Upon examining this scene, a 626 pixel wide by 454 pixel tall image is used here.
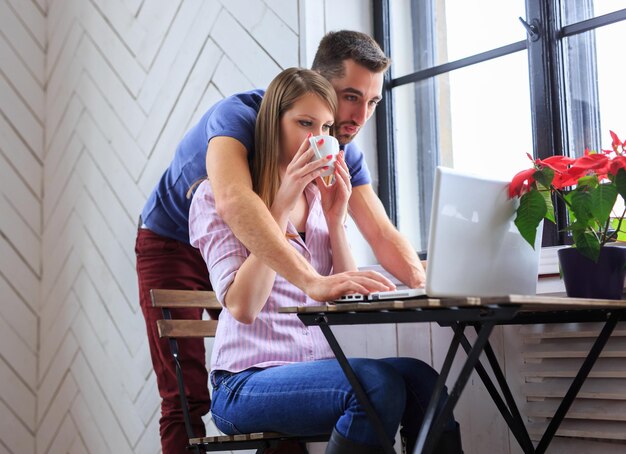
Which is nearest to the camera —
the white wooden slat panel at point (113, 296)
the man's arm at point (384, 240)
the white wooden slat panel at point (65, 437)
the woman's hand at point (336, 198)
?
the woman's hand at point (336, 198)

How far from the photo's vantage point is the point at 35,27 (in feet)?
11.6

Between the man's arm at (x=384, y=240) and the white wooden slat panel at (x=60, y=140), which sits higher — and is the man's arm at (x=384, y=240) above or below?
below

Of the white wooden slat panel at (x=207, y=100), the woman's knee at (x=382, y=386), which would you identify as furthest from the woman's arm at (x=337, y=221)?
the white wooden slat panel at (x=207, y=100)

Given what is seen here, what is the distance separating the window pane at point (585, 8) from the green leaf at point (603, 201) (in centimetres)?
72

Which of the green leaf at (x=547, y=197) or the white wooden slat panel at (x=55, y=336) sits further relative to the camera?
the white wooden slat panel at (x=55, y=336)

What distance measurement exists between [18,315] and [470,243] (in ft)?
8.27

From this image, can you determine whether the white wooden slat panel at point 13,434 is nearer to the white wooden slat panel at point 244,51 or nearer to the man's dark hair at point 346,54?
the white wooden slat panel at point 244,51

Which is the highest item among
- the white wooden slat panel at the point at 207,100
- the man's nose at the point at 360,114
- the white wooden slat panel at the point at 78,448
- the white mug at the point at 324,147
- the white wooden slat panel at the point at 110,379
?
the white wooden slat panel at the point at 207,100

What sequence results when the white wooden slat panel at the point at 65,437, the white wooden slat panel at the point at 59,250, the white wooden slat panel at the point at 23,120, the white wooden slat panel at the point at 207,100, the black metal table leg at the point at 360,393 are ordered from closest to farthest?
the black metal table leg at the point at 360,393
the white wooden slat panel at the point at 207,100
the white wooden slat panel at the point at 65,437
the white wooden slat panel at the point at 59,250
the white wooden slat panel at the point at 23,120

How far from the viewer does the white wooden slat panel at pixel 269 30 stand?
242 cm

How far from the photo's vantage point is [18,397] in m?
3.28

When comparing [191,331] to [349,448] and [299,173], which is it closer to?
[299,173]

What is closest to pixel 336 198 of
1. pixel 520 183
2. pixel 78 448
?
pixel 520 183

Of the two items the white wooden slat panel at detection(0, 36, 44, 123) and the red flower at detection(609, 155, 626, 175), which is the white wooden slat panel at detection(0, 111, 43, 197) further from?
the red flower at detection(609, 155, 626, 175)
